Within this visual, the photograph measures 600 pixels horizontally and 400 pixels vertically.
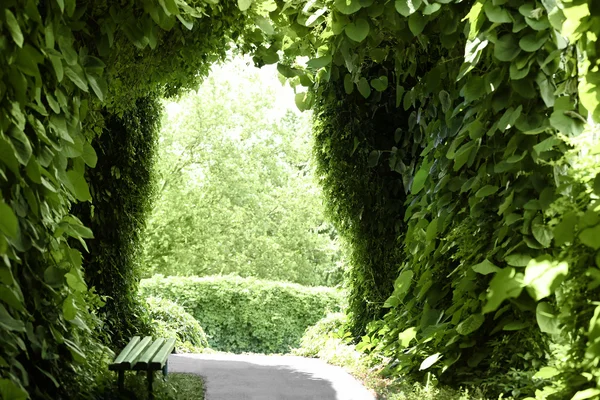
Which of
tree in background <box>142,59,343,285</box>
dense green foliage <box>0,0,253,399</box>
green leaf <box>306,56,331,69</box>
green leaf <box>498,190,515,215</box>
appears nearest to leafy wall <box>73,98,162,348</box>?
green leaf <box>306,56,331,69</box>

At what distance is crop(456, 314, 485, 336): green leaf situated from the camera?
12.1ft

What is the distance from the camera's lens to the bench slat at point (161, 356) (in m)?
4.12

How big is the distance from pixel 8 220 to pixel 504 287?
81.6 inches

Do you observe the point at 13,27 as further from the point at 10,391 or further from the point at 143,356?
the point at 143,356

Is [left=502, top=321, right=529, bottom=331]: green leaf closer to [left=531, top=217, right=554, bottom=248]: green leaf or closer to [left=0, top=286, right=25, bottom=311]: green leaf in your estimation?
[left=531, top=217, right=554, bottom=248]: green leaf

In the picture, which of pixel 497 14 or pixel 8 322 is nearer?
pixel 8 322

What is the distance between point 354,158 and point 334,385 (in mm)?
2191

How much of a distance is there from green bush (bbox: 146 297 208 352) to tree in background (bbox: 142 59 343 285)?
792cm

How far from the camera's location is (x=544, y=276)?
9.55 feet

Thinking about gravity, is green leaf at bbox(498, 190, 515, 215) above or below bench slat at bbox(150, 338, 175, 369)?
above

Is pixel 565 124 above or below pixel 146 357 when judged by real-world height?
above

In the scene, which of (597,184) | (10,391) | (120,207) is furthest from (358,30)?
(120,207)

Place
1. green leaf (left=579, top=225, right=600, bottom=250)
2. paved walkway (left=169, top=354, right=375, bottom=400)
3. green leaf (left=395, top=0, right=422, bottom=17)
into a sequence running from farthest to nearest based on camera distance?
paved walkway (left=169, top=354, right=375, bottom=400), green leaf (left=395, top=0, right=422, bottom=17), green leaf (left=579, top=225, right=600, bottom=250)

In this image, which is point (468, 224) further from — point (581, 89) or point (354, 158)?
point (354, 158)
